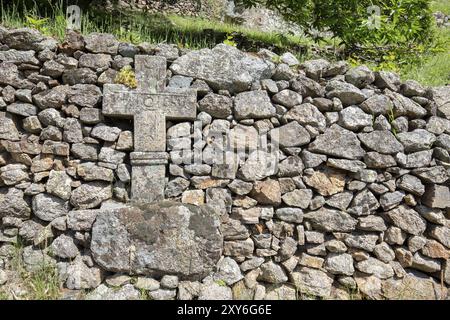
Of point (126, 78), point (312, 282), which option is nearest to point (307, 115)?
point (312, 282)

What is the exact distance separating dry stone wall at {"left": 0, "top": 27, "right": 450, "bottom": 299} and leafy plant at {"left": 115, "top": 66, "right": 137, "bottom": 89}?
7cm

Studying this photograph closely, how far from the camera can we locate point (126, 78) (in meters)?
2.65

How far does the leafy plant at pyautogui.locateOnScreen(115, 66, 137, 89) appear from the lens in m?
2.65

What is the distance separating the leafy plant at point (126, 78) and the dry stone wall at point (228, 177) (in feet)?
0.24

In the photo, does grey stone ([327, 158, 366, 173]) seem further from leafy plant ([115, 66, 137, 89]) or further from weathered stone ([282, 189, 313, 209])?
leafy plant ([115, 66, 137, 89])

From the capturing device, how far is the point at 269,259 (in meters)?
2.81

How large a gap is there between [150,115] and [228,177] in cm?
91

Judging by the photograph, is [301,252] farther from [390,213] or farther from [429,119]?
[429,119]

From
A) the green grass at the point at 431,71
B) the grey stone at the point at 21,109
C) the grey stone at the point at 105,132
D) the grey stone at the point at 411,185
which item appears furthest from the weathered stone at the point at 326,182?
the grey stone at the point at 21,109

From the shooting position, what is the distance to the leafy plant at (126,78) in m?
2.65

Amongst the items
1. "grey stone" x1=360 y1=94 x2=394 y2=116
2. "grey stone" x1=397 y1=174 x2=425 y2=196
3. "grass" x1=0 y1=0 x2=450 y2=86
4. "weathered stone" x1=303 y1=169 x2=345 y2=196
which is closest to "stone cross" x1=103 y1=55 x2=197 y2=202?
"grass" x1=0 y1=0 x2=450 y2=86

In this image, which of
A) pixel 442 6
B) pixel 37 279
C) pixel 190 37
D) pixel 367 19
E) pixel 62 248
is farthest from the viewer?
pixel 442 6

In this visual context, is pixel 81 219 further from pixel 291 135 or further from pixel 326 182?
pixel 326 182

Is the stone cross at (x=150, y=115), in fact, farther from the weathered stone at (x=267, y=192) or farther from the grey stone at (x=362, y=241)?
the grey stone at (x=362, y=241)
